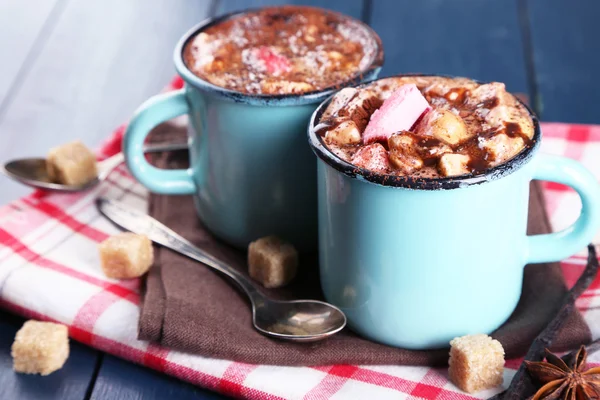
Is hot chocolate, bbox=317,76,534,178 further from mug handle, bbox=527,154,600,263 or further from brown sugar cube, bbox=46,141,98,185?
brown sugar cube, bbox=46,141,98,185

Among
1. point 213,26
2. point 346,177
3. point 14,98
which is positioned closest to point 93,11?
point 14,98

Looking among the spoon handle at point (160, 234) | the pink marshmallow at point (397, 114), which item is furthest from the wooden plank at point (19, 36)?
the pink marshmallow at point (397, 114)

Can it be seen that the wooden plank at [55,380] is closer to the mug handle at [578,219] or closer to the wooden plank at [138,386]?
the wooden plank at [138,386]

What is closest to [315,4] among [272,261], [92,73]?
[92,73]

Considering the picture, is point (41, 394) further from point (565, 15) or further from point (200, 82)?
point (565, 15)

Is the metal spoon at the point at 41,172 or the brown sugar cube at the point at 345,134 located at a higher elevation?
the brown sugar cube at the point at 345,134

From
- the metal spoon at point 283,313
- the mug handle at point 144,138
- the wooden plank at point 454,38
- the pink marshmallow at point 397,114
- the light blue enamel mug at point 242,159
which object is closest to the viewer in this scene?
the pink marshmallow at point 397,114
